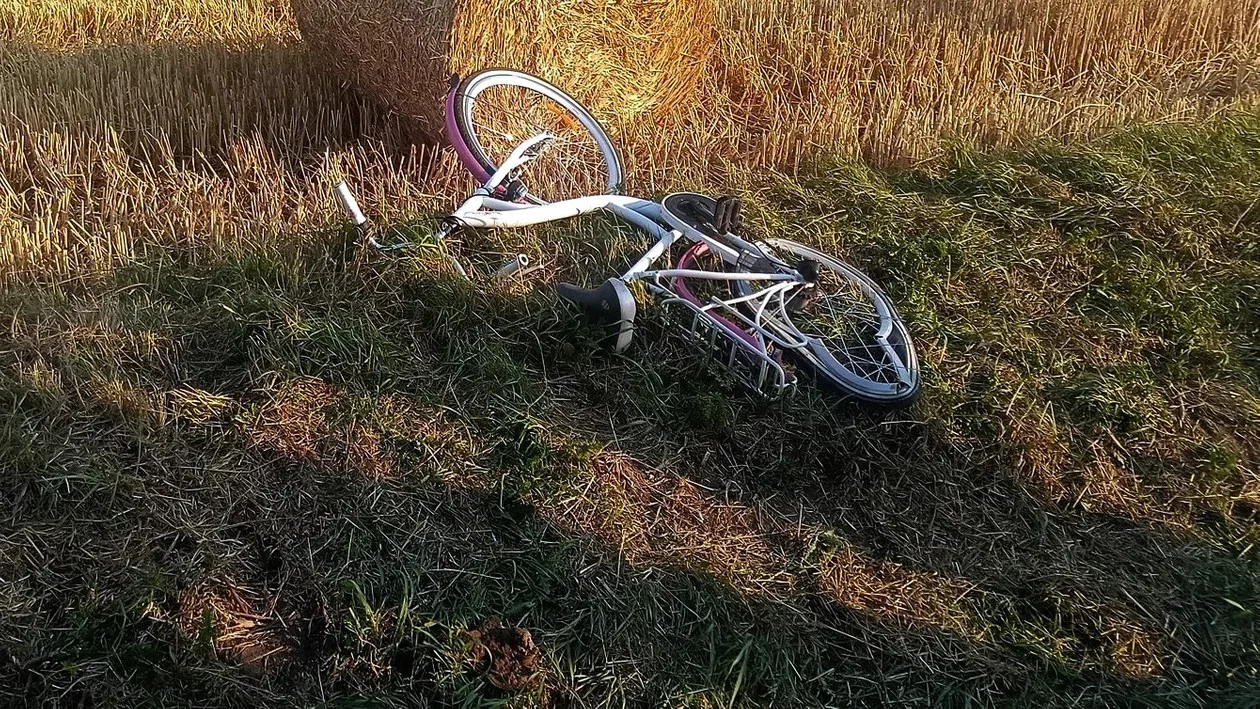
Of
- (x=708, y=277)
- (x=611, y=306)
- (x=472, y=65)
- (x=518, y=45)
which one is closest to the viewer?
(x=611, y=306)

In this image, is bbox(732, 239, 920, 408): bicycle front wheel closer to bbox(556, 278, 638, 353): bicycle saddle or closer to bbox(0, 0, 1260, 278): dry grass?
bbox(556, 278, 638, 353): bicycle saddle

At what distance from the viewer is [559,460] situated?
11.1 ft

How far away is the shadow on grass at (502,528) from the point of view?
2.77m

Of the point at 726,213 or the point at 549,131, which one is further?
the point at 549,131

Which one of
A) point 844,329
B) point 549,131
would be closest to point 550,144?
point 549,131

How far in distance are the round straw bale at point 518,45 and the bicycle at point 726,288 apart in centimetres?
31

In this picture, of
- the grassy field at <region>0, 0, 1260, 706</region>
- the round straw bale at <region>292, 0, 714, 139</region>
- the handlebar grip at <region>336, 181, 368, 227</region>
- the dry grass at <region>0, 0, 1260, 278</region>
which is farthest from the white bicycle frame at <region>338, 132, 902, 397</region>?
the round straw bale at <region>292, 0, 714, 139</region>

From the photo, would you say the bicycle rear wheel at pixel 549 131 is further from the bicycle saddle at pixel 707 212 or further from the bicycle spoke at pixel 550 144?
the bicycle saddle at pixel 707 212

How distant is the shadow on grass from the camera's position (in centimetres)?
277

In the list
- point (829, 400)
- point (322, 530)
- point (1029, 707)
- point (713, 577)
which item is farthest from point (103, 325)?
point (1029, 707)

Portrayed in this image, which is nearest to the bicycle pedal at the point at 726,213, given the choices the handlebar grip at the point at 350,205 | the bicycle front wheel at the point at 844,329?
the bicycle front wheel at the point at 844,329

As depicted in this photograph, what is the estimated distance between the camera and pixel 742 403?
3764 millimetres

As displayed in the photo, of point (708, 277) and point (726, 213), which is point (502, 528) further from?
point (726, 213)

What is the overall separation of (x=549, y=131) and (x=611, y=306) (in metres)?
1.41
